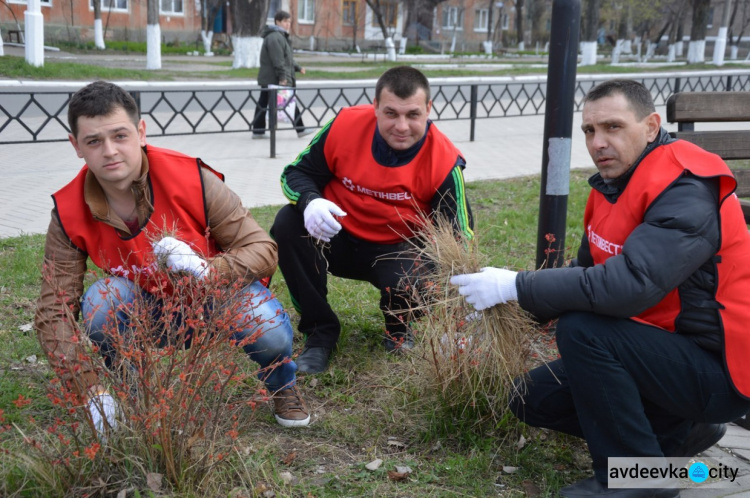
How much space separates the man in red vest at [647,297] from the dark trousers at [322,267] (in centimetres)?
111

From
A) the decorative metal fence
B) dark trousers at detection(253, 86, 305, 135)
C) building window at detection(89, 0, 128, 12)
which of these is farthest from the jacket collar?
building window at detection(89, 0, 128, 12)

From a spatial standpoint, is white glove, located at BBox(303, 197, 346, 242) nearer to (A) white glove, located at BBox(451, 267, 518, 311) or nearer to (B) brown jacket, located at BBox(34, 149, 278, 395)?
(B) brown jacket, located at BBox(34, 149, 278, 395)

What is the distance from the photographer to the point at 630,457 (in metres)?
2.45

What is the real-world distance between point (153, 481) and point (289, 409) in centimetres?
86

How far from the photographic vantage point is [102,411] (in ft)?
7.28

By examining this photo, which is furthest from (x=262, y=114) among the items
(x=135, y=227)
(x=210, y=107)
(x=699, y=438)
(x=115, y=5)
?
(x=115, y=5)

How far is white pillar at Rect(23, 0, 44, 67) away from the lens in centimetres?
1573

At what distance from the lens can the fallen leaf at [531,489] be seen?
2.62 meters

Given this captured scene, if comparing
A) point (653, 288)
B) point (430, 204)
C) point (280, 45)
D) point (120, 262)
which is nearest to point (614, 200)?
point (653, 288)

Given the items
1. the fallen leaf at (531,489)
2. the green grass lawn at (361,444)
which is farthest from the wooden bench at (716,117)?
the fallen leaf at (531,489)

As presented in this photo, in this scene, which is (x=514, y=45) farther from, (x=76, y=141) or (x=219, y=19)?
(x=76, y=141)

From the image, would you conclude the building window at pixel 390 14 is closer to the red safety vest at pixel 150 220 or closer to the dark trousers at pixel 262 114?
the dark trousers at pixel 262 114

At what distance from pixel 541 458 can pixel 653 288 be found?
0.86 m

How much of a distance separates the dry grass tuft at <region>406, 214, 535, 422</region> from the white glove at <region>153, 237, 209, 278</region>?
2.61 ft
